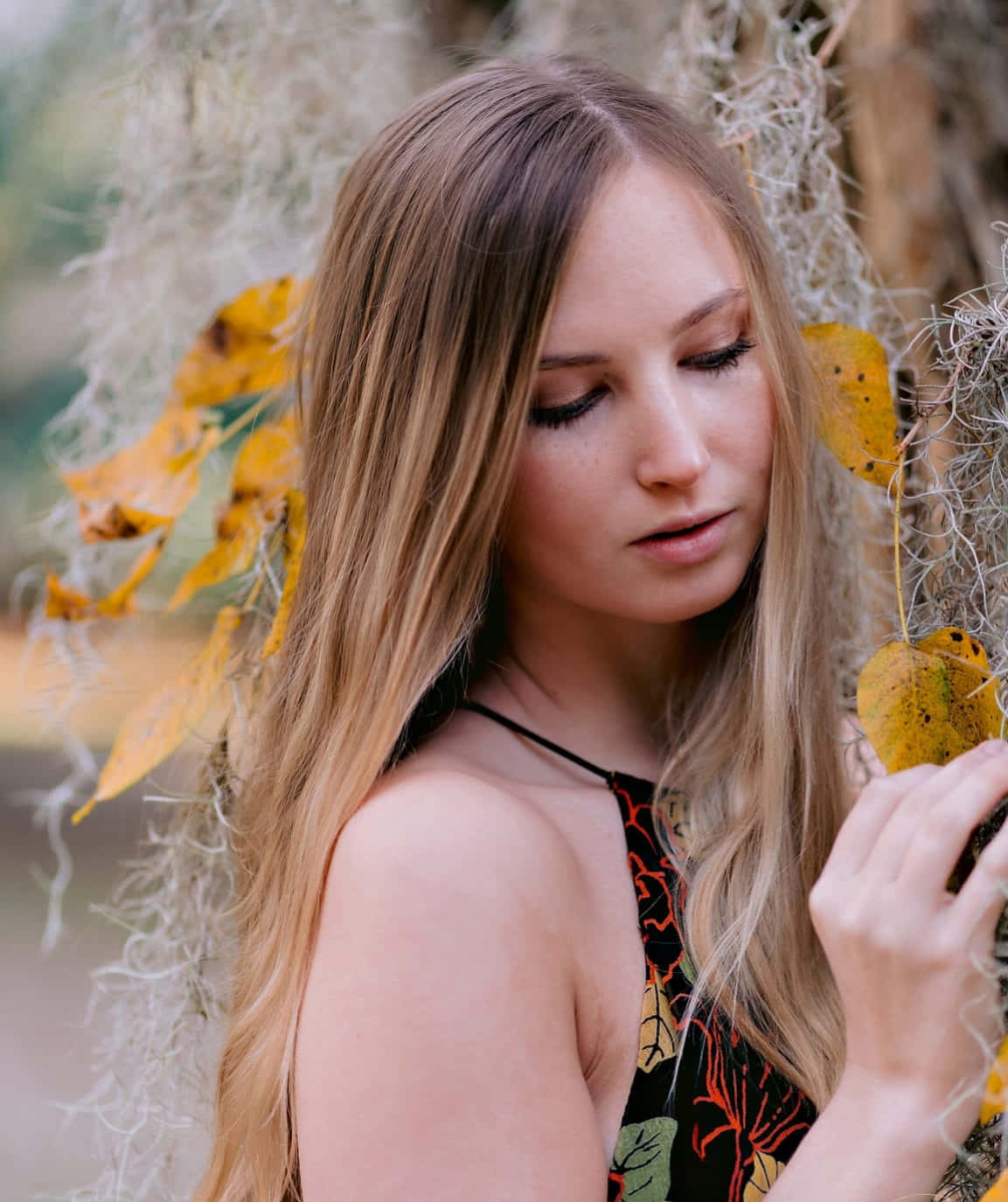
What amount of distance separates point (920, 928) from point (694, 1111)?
0.86 ft

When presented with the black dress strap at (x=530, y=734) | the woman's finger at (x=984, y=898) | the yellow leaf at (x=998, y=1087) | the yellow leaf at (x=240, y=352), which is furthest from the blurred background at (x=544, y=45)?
the yellow leaf at (x=998, y=1087)

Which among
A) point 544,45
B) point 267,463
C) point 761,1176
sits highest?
point 544,45

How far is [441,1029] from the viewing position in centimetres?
71

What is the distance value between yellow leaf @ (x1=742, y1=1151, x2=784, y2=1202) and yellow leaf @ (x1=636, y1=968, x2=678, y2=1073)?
0.08 m

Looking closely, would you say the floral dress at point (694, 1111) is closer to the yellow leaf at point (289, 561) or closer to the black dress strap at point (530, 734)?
the black dress strap at point (530, 734)

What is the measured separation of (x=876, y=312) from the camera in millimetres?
1059

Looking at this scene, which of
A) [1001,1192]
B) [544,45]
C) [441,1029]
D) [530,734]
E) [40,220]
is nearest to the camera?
[1001,1192]

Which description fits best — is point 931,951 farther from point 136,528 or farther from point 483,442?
point 136,528

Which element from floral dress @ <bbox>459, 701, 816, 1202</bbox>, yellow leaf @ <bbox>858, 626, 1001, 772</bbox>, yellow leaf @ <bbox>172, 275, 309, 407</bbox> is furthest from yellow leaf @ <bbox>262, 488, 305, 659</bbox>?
yellow leaf @ <bbox>858, 626, 1001, 772</bbox>

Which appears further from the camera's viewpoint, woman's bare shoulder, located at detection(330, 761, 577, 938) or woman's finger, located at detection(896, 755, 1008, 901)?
woman's bare shoulder, located at detection(330, 761, 577, 938)

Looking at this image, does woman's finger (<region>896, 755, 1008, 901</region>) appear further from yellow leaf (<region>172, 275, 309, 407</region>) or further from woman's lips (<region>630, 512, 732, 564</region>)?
yellow leaf (<region>172, 275, 309, 407</region>)

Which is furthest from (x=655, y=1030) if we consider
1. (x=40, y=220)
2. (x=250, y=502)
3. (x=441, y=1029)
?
(x=40, y=220)

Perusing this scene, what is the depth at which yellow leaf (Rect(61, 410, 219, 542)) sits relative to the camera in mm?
1045

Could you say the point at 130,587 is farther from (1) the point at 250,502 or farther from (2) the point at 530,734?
(2) the point at 530,734
